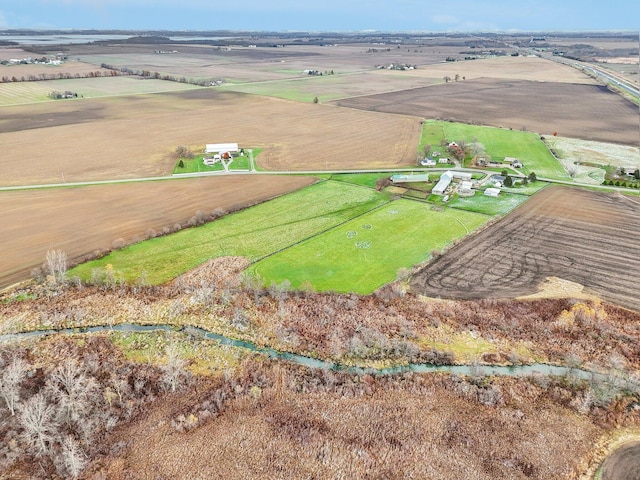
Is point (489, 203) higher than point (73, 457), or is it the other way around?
point (489, 203)

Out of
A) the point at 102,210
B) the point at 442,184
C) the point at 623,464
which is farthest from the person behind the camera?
the point at 442,184

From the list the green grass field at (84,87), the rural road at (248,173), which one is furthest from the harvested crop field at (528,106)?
the green grass field at (84,87)

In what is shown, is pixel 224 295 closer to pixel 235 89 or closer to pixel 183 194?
pixel 183 194

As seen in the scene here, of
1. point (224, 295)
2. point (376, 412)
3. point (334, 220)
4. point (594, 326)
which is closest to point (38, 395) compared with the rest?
point (224, 295)

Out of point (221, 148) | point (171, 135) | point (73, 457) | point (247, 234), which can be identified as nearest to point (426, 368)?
point (73, 457)

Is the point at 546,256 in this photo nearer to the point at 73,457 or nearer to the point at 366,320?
the point at 366,320
